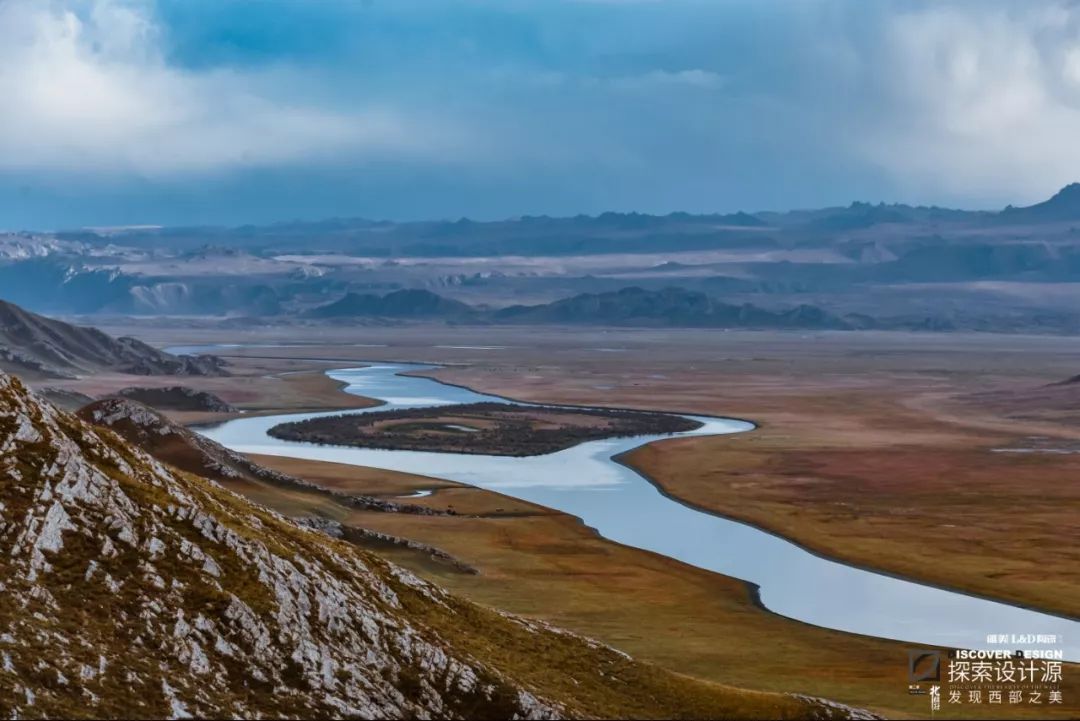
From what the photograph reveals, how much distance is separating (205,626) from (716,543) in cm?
4476

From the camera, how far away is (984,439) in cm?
11794

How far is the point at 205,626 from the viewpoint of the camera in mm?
29219

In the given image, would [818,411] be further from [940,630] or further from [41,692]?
[41,692]

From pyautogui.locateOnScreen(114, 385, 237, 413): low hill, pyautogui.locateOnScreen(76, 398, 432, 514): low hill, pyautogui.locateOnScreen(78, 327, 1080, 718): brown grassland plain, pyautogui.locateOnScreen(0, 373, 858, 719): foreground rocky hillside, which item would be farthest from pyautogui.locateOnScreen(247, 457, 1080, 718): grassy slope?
pyautogui.locateOnScreen(114, 385, 237, 413): low hill

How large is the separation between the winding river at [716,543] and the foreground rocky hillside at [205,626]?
60.9 ft

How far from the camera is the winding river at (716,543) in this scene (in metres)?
53.1

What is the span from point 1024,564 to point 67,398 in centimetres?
9329

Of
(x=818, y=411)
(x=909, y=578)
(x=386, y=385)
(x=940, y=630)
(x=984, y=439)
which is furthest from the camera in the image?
(x=386, y=385)

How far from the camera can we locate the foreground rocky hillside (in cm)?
2669

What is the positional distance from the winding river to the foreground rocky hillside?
18.6 m

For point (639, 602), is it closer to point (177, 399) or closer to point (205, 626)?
point (205, 626)

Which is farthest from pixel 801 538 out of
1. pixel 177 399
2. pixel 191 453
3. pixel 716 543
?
pixel 177 399

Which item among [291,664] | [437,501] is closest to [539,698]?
[291,664]

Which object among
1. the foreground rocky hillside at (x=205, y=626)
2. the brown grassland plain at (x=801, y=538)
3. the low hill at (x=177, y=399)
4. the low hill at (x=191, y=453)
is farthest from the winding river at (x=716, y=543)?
the foreground rocky hillside at (x=205, y=626)
